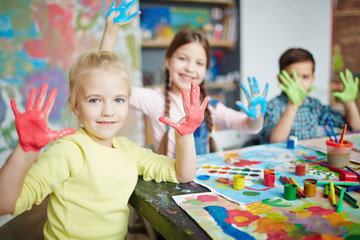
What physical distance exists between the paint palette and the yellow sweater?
122 millimetres

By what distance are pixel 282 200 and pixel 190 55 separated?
2.56 ft

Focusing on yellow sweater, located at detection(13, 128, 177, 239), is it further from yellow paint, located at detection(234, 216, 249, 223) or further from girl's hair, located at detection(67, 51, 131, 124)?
yellow paint, located at detection(234, 216, 249, 223)

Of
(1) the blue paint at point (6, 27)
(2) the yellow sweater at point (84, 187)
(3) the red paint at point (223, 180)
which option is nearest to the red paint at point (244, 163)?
(3) the red paint at point (223, 180)

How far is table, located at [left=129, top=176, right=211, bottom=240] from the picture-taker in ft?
1.78

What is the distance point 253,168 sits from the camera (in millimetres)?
878

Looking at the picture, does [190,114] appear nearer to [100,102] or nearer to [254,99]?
[100,102]

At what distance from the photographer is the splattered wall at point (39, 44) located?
2.18 meters

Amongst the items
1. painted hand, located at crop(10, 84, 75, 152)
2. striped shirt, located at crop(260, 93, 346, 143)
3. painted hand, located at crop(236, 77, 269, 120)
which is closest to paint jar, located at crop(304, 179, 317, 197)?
painted hand, located at crop(236, 77, 269, 120)

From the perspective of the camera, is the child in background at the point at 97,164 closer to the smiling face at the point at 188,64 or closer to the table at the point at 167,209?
the table at the point at 167,209

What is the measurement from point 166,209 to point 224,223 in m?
0.13

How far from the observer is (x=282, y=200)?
2.13 ft

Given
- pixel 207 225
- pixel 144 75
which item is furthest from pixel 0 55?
pixel 207 225

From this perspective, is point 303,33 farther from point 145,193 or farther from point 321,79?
point 145,193

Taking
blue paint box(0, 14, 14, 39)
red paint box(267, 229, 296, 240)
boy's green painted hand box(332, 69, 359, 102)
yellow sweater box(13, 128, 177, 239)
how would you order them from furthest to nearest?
blue paint box(0, 14, 14, 39)
boy's green painted hand box(332, 69, 359, 102)
yellow sweater box(13, 128, 177, 239)
red paint box(267, 229, 296, 240)
